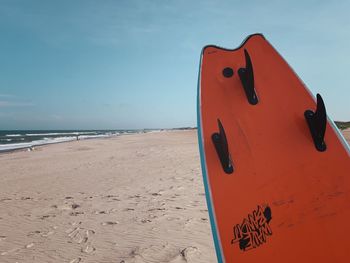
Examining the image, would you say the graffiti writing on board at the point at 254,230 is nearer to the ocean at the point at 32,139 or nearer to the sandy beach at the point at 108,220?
the sandy beach at the point at 108,220

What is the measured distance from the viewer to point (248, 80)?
106 inches

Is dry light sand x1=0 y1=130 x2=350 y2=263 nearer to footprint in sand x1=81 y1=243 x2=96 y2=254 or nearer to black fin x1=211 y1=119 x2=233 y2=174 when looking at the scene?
footprint in sand x1=81 y1=243 x2=96 y2=254

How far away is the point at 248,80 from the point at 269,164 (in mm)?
795

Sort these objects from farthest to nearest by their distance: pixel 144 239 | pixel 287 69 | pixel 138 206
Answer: pixel 138 206
pixel 144 239
pixel 287 69

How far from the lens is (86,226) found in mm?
4051

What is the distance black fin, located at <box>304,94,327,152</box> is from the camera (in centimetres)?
238

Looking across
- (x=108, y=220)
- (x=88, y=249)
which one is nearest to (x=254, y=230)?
(x=88, y=249)

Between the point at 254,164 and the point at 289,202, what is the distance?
0.38 meters

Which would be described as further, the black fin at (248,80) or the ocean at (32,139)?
the ocean at (32,139)

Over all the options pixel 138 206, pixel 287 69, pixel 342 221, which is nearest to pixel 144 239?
pixel 138 206

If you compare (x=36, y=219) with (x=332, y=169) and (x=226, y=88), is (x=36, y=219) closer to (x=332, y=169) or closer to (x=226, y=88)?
(x=226, y=88)

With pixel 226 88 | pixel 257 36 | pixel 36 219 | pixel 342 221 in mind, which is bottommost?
pixel 36 219

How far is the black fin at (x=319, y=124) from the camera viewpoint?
2.38 metres

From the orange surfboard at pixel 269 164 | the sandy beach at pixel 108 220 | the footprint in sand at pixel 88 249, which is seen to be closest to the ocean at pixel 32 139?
the sandy beach at pixel 108 220
